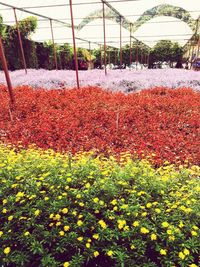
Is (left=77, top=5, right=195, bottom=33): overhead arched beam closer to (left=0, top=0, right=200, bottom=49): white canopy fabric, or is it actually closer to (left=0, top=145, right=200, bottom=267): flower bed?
(left=0, top=0, right=200, bottom=49): white canopy fabric

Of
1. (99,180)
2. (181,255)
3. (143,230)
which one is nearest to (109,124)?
(99,180)

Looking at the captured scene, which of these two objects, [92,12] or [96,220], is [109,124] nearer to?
[96,220]

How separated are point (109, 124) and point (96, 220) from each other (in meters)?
3.67

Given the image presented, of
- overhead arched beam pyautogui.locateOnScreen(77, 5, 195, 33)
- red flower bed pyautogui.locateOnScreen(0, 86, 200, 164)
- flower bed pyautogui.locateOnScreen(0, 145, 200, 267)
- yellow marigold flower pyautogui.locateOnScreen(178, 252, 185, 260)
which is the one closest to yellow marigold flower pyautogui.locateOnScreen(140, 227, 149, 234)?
flower bed pyautogui.locateOnScreen(0, 145, 200, 267)

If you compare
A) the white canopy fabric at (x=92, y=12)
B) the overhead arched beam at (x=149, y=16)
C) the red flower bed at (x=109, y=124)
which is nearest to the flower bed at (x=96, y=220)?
the red flower bed at (x=109, y=124)

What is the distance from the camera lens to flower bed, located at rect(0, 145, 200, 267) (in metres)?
2.54

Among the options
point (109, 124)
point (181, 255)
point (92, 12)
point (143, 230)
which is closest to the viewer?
point (181, 255)

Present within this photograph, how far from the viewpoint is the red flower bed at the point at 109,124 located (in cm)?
537

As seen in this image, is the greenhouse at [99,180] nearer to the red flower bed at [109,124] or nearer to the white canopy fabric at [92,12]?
the red flower bed at [109,124]

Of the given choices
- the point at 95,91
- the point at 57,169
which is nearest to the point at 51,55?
the point at 95,91

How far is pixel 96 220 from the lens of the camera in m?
2.93

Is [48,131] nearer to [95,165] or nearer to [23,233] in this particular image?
[95,165]

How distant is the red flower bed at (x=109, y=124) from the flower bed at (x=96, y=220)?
5.29 feet

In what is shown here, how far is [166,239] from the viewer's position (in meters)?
2.62
